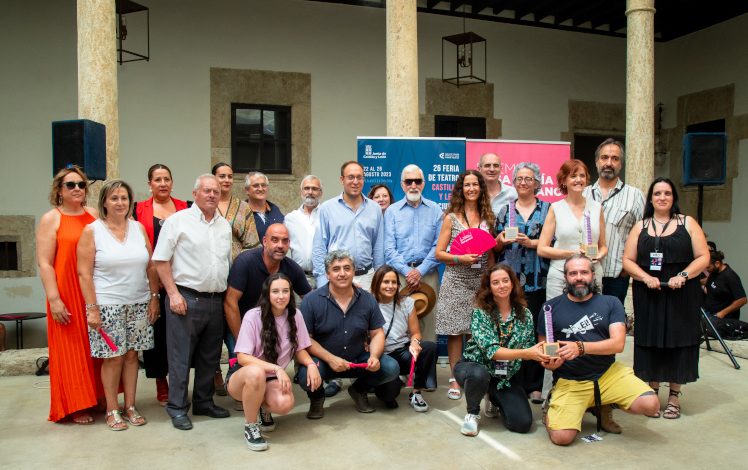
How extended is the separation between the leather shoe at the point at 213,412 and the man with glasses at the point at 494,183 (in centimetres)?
257

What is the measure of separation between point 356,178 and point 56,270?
223 cm

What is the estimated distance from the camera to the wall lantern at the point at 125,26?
8107mm

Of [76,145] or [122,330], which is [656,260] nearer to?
[122,330]

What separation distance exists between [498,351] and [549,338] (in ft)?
1.07

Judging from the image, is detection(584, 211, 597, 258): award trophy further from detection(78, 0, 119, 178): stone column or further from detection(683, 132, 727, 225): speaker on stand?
detection(78, 0, 119, 178): stone column

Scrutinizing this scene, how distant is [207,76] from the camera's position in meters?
9.31

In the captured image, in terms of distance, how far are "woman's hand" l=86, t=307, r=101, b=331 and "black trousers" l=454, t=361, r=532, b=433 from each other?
7.72 ft

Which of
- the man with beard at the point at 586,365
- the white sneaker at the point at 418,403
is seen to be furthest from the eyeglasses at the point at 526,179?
the white sneaker at the point at 418,403

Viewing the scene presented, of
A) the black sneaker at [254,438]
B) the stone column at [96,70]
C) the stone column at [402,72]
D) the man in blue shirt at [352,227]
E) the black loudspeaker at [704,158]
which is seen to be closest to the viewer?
the black sneaker at [254,438]

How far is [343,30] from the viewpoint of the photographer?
10023 millimetres

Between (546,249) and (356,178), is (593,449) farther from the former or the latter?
(356,178)

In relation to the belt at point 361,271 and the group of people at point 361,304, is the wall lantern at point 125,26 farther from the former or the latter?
the belt at point 361,271

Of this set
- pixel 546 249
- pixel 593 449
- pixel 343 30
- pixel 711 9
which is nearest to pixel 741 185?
pixel 711 9

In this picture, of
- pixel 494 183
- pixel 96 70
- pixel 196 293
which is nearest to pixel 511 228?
pixel 494 183
